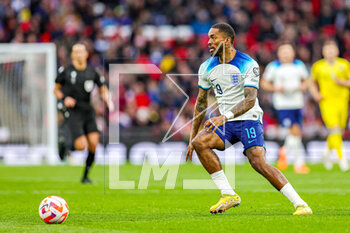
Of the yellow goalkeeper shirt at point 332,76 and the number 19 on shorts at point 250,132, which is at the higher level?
the number 19 on shorts at point 250,132

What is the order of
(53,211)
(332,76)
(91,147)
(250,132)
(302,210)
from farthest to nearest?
(332,76), (91,147), (250,132), (302,210), (53,211)

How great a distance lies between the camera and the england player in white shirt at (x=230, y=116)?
6984mm

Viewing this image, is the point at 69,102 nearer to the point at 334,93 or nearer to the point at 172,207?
the point at 172,207

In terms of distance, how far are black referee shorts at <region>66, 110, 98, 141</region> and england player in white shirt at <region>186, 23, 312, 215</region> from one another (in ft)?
15.5

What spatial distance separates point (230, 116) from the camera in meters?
6.97

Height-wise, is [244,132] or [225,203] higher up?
[244,132]

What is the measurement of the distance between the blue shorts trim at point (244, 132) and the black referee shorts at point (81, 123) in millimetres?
4995

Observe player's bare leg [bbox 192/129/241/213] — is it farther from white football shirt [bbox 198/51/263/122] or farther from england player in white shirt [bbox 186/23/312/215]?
white football shirt [bbox 198/51/263/122]

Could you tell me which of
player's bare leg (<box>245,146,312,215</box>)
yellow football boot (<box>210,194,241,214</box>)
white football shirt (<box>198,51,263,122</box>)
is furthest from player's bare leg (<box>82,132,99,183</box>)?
player's bare leg (<box>245,146,312,215</box>)

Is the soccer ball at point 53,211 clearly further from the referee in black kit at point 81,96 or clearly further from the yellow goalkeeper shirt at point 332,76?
the yellow goalkeeper shirt at point 332,76

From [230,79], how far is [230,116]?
0.52 metres

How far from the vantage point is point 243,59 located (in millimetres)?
7207

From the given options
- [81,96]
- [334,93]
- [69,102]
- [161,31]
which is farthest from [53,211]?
[161,31]

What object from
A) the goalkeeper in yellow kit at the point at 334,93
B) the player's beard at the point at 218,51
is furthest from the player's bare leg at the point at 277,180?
the goalkeeper in yellow kit at the point at 334,93
